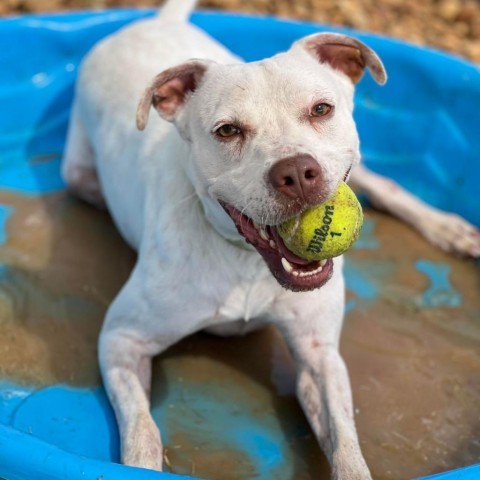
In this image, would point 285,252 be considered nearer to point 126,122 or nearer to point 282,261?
point 282,261

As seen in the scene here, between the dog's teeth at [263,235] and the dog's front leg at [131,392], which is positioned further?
the dog's front leg at [131,392]

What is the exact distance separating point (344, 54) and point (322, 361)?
138 cm

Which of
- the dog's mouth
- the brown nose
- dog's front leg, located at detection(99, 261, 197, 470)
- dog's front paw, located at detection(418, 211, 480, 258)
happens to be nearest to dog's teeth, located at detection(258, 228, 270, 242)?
the dog's mouth

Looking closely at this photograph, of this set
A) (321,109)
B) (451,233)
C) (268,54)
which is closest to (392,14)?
(268,54)

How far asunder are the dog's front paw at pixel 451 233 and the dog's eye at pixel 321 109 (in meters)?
2.12

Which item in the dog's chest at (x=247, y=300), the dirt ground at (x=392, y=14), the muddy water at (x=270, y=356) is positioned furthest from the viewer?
the dirt ground at (x=392, y=14)

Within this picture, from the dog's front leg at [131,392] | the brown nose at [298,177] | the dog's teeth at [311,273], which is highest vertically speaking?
the brown nose at [298,177]

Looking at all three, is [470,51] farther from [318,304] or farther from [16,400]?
[16,400]

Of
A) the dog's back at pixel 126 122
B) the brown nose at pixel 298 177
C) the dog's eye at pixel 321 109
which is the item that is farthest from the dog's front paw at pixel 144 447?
the dog's eye at pixel 321 109

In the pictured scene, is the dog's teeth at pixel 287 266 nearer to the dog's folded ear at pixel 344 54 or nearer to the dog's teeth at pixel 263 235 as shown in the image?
the dog's teeth at pixel 263 235

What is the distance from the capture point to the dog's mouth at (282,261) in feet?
10.1

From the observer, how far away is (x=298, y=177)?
9.36 ft

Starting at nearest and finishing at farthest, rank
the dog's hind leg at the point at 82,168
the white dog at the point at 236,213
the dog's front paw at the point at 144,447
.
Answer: the white dog at the point at 236,213, the dog's front paw at the point at 144,447, the dog's hind leg at the point at 82,168

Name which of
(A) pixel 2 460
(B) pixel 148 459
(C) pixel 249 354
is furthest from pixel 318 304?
(A) pixel 2 460
